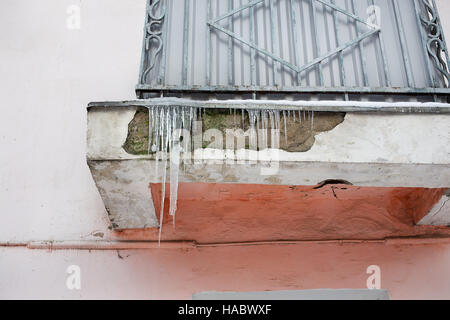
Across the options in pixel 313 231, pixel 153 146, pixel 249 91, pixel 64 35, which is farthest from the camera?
A: pixel 64 35

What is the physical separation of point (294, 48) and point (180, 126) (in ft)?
3.79

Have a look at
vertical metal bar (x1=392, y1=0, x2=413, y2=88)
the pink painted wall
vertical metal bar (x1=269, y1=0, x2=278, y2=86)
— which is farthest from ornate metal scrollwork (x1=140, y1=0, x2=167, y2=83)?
vertical metal bar (x1=392, y1=0, x2=413, y2=88)

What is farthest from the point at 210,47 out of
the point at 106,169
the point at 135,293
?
the point at 135,293

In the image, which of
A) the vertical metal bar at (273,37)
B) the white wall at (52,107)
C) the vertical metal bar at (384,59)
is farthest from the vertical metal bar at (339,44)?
the white wall at (52,107)

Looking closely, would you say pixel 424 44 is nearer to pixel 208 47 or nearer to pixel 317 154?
pixel 317 154

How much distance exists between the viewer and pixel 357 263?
400cm

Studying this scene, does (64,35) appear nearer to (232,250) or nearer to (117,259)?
(117,259)

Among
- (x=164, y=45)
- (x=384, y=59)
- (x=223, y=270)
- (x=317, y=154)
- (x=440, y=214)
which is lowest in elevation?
(x=223, y=270)

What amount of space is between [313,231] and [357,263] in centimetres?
41

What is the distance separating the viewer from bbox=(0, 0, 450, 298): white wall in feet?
13.2

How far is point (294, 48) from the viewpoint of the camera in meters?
3.84

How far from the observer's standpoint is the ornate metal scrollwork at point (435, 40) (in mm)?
3803

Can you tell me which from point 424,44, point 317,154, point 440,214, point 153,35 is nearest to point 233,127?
point 317,154

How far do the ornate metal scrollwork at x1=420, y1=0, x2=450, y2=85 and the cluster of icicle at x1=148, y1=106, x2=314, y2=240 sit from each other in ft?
4.00
